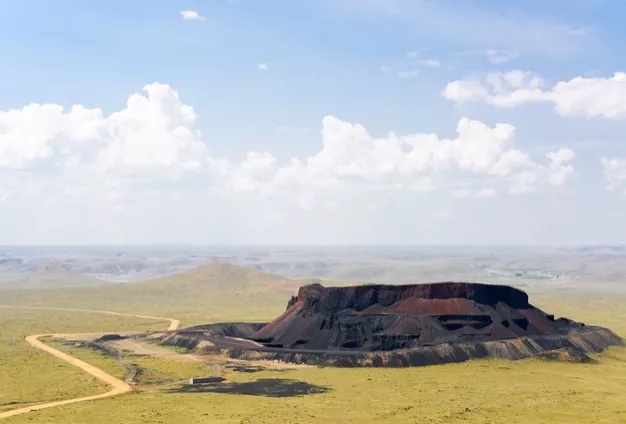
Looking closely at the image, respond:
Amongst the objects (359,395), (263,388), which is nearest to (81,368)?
(263,388)

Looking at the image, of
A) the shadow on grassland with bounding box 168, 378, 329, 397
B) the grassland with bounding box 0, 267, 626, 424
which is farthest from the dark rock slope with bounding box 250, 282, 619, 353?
the shadow on grassland with bounding box 168, 378, 329, 397

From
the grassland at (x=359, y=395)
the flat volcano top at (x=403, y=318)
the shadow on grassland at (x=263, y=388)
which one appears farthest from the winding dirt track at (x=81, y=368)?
the flat volcano top at (x=403, y=318)

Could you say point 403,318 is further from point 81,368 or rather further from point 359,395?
point 81,368

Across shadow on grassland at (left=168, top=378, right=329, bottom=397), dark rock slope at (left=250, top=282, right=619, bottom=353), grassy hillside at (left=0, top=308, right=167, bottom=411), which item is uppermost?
dark rock slope at (left=250, top=282, right=619, bottom=353)

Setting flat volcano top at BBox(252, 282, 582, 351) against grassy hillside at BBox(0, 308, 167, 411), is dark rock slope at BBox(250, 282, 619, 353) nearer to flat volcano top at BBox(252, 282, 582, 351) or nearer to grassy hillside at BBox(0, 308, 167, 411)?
flat volcano top at BBox(252, 282, 582, 351)

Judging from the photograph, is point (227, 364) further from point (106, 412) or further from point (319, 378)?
point (106, 412)

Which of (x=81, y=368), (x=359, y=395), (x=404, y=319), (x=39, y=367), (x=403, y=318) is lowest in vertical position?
(x=39, y=367)

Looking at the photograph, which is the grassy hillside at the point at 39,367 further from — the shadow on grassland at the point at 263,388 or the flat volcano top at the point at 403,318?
the flat volcano top at the point at 403,318
